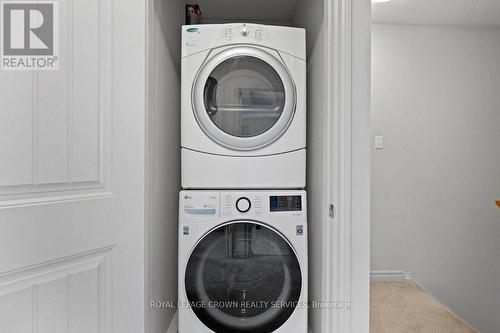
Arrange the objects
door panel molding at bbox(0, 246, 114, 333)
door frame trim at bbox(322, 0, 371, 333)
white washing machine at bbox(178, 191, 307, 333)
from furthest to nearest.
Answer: white washing machine at bbox(178, 191, 307, 333), door frame trim at bbox(322, 0, 371, 333), door panel molding at bbox(0, 246, 114, 333)

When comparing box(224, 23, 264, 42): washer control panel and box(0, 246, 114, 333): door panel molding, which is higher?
box(224, 23, 264, 42): washer control panel

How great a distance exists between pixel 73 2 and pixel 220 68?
26.6 inches

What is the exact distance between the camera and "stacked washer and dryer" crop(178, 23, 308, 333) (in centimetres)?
142

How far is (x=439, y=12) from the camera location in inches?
98.1

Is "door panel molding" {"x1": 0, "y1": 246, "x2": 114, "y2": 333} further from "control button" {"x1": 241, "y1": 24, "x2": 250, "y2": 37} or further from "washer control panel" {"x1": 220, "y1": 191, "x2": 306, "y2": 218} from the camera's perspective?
"control button" {"x1": 241, "y1": 24, "x2": 250, "y2": 37}

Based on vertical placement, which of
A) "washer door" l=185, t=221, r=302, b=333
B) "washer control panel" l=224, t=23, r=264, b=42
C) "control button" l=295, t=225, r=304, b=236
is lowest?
"washer door" l=185, t=221, r=302, b=333

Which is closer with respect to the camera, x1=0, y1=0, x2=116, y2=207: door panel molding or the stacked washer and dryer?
x1=0, y1=0, x2=116, y2=207: door panel molding

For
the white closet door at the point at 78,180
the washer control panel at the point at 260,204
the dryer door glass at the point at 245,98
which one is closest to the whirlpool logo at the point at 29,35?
the white closet door at the point at 78,180

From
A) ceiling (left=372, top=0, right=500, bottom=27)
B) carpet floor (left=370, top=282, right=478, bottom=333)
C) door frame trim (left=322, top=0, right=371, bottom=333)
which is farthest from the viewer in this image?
ceiling (left=372, top=0, right=500, bottom=27)

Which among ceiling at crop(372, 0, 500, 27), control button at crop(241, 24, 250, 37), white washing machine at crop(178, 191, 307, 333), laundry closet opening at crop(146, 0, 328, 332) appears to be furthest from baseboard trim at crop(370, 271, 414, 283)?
control button at crop(241, 24, 250, 37)

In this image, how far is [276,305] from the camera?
144cm

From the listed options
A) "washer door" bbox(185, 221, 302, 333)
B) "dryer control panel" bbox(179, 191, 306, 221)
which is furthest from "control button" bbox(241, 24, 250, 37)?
"washer door" bbox(185, 221, 302, 333)

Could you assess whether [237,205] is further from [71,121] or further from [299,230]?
[71,121]

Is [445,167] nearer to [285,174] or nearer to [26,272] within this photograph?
[285,174]
